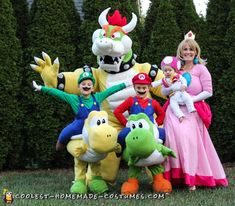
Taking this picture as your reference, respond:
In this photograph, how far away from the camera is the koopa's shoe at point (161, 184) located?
519 centimetres

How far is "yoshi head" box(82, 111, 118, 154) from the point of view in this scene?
4.91 metres

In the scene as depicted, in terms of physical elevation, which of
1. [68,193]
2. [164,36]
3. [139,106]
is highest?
[164,36]

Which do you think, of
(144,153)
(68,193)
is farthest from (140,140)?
(68,193)

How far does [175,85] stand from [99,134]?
1048mm

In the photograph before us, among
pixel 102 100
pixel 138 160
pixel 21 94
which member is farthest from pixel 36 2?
pixel 138 160

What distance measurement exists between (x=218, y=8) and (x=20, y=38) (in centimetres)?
305

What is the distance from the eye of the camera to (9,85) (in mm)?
7020

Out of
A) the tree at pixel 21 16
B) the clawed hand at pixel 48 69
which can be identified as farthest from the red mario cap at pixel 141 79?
the tree at pixel 21 16

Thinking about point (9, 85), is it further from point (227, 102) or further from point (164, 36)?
point (227, 102)

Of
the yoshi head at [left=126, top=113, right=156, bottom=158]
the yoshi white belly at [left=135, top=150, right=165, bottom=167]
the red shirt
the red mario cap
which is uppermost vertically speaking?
the red mario cap

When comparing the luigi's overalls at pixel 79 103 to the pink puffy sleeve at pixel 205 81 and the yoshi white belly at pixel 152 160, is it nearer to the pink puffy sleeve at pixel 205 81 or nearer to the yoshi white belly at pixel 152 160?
the yoshi white belly at pixel 152 160

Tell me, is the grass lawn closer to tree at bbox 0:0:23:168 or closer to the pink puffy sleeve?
tree at bbox 0:0:23:168

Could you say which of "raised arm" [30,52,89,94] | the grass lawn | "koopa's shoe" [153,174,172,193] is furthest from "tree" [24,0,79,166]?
"koopa's shoe" [153,174,172,193]

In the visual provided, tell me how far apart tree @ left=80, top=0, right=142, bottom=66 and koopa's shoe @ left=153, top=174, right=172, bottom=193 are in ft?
8.46
